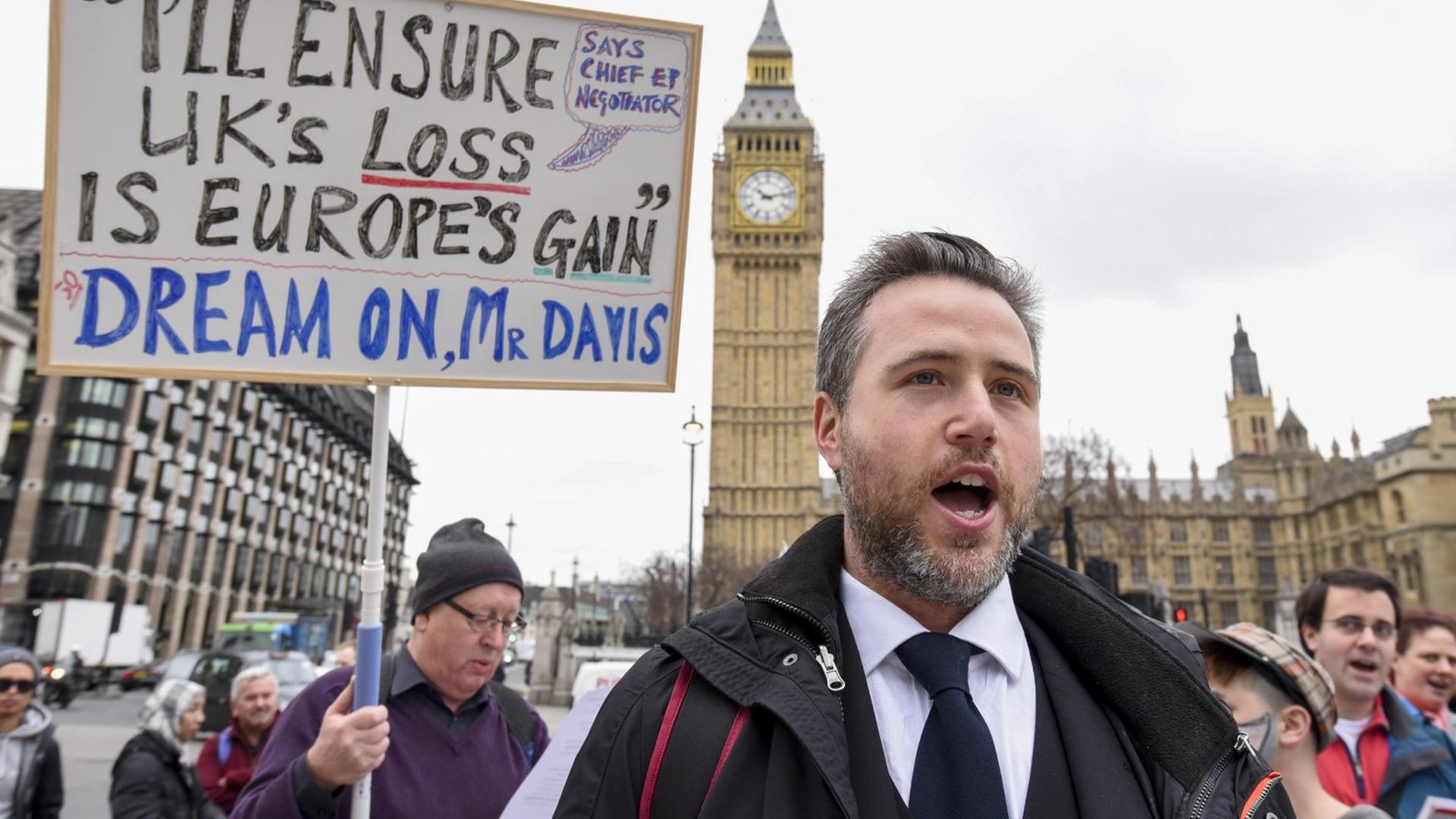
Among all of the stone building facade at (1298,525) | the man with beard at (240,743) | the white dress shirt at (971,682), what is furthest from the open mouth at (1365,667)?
the stone building facade at (1298,525)

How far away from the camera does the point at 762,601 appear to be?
1618 mm

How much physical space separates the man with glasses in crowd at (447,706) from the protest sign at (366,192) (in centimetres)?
84

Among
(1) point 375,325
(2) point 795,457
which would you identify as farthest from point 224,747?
(2) point 795,457

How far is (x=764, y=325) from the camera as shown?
68000mm

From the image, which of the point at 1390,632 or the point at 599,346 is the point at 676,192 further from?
the point at 1390,632

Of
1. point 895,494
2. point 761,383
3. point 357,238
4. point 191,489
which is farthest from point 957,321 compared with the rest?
point 761,383

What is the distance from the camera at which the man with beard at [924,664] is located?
142 centimetres

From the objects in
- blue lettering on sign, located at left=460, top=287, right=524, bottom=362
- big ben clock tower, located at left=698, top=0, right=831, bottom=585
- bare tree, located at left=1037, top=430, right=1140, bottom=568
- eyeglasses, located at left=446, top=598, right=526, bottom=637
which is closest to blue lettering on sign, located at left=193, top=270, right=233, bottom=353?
blue lettering on sign, located at left=460, top=287, right=524, bottom=362

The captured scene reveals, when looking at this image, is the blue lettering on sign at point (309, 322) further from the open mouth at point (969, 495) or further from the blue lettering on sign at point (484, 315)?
the open mouth at point (969, 495)

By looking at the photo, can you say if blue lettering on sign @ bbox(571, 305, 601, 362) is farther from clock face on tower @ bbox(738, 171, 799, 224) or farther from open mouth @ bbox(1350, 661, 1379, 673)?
clock face on tower @ bbox(738, 171, 799, 224)

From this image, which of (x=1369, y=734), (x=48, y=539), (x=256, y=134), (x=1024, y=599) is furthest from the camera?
(x=48, y=539)

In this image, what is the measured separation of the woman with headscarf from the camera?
406 centimetres

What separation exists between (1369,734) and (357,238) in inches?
163

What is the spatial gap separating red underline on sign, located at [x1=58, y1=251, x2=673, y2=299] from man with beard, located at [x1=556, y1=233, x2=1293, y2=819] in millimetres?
1174
